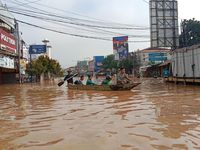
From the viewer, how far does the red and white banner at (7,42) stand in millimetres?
33309

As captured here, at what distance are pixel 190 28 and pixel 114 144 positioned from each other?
52.0 meters

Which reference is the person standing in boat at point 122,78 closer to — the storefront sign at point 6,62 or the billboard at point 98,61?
the storefront sign at point 6,62

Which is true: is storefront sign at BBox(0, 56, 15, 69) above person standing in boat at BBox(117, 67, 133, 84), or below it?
above

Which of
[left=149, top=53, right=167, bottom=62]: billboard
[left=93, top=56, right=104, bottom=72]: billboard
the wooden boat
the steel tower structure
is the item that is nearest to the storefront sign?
the wooden boat

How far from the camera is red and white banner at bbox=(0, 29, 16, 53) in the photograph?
33.3 m

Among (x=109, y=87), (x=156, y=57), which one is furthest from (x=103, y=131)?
(x=156, y=57)

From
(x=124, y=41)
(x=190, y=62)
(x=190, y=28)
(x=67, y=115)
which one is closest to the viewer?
Result: (x=67, y=115)

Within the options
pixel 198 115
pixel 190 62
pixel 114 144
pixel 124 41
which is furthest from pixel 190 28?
pixel 114 144

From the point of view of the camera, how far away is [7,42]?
35750 mm

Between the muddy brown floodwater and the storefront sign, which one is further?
the storefront sign

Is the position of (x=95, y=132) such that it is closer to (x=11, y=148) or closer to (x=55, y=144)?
(x=55, y=144)

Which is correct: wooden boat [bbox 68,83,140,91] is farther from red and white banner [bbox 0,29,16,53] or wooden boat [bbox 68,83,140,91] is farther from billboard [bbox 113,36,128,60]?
billboard [bbox 113,36,128,60]

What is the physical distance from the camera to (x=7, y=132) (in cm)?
818

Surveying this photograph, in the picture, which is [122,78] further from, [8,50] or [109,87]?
[8,50]
